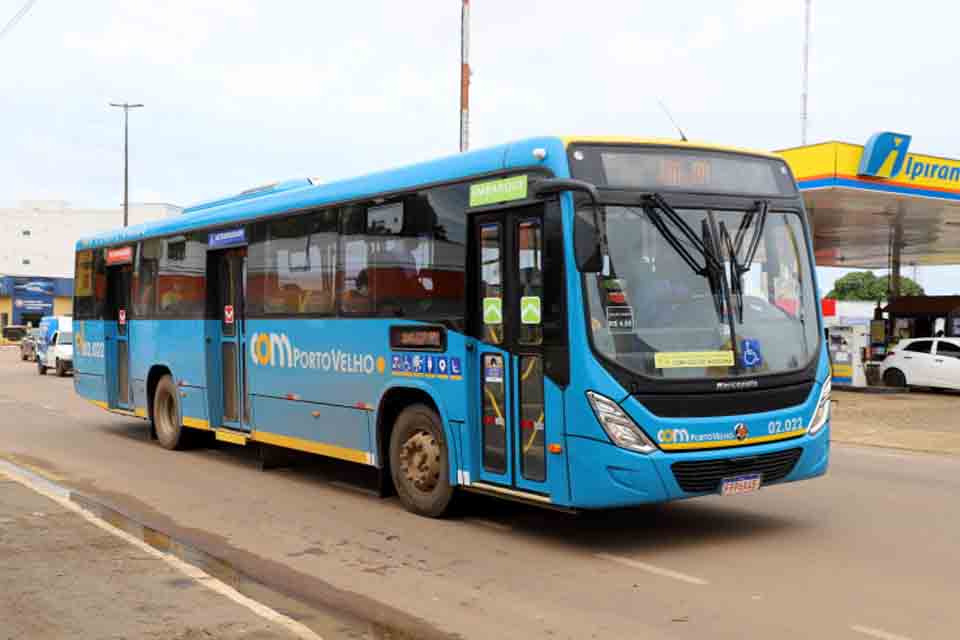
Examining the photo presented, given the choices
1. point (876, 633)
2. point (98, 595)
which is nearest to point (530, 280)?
point (876, 633)

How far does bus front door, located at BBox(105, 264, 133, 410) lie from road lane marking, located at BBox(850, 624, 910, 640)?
12410 mm

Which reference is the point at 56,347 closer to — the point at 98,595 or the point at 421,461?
the point at 421,461

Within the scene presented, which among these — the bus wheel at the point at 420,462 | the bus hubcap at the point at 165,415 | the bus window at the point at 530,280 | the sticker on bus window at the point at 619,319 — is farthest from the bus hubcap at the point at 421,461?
the bus hubcap at the point at 165,415

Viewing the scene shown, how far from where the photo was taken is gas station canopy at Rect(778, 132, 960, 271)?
2188 cm

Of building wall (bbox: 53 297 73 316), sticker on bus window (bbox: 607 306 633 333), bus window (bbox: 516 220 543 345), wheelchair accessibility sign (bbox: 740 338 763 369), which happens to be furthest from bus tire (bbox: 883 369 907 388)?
building wall (bbox: 53 297 73 316)

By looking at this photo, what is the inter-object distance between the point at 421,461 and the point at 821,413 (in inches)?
133

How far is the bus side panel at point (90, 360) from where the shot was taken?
16.6 meters

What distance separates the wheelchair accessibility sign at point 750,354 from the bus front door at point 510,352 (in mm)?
1431

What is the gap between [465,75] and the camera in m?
20.9

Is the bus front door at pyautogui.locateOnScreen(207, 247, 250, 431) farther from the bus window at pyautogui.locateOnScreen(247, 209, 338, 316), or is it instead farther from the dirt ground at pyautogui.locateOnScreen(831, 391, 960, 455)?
the dirt ground at pyautogui.locateOnScreen(831, 391, 960, 455)

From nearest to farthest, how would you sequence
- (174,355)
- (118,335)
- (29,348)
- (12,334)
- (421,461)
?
(421,461) < (174,355) < (118,335) < (29,348) < (12,334)

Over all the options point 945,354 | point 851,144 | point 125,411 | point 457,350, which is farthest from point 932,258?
point 457,350

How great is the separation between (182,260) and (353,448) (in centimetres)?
508

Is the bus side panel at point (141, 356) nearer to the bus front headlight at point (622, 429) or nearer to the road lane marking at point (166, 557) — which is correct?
the road lane marking at point (166, 557)
